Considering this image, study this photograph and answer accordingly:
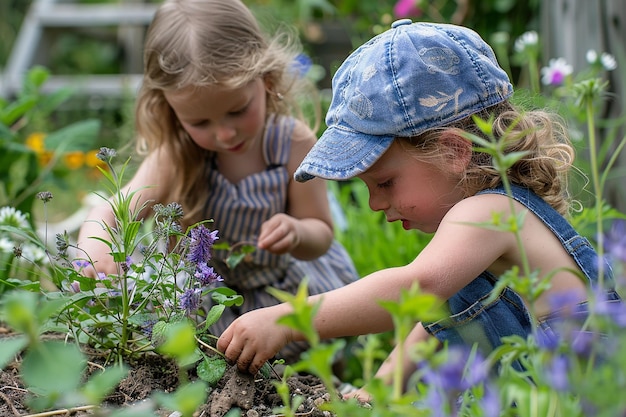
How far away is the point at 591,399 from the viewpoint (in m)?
0.74

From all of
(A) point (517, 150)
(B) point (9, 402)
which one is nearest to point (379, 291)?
(A) point (517, 150)

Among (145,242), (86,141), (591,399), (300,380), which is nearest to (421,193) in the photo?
(300,380)

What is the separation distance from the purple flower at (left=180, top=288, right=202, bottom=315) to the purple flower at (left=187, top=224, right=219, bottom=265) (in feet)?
0.20

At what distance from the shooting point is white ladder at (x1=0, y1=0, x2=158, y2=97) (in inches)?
216

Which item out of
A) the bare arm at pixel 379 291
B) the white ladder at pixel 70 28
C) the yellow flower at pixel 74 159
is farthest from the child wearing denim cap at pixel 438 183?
the white ladder at pixel 70 28

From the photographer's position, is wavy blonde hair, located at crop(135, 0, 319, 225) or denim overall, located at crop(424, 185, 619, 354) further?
wavy blonde hair, located at crop(135, 0, 319, 225)

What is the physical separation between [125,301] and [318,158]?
46 centimetres

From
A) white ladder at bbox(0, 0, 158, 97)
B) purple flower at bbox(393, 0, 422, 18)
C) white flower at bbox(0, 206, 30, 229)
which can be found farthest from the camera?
white ladder at bbox(0, 0, 158, 97)

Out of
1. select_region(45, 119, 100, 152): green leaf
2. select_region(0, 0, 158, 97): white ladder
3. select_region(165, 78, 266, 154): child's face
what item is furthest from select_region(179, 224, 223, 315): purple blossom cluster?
select_region(0, 0, 158, 97): white ladder

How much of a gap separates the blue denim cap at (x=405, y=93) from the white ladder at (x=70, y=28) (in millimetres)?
3854

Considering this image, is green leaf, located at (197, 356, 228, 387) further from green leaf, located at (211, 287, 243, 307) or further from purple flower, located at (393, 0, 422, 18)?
purple flower, located at (393, 0, 422, 18)

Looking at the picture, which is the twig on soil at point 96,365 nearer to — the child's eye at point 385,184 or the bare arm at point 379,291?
the bare arm at point 379,291

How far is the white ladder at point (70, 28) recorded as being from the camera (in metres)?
5.50

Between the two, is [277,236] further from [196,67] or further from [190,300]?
[190,300]
